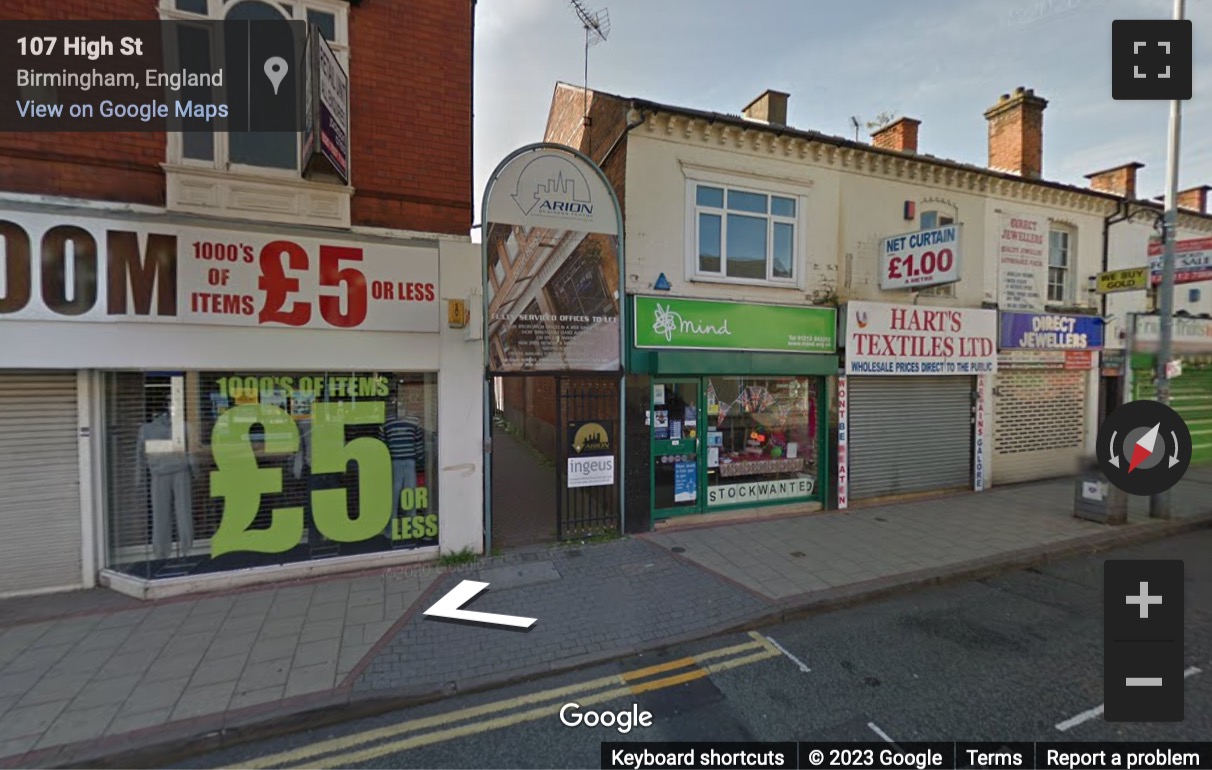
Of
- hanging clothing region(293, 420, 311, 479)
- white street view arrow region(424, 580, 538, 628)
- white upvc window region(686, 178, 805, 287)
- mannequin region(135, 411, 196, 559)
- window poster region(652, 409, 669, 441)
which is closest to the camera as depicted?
white street view arrow region(424, 580, 538, 628)

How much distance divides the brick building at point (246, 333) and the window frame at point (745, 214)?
3379 millimetres

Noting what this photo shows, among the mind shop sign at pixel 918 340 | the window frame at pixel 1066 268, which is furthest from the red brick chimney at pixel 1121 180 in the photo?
the mind shop sign at pixel 918 340

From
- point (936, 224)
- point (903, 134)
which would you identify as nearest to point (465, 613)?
point (936, 224)

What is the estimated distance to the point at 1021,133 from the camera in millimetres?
10516

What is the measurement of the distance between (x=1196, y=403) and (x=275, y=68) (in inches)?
840

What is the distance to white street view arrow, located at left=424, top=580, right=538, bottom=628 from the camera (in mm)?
4590

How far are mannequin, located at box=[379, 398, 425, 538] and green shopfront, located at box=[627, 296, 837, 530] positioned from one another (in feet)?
9.66

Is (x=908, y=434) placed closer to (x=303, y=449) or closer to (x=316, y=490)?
(x=316, y=490)

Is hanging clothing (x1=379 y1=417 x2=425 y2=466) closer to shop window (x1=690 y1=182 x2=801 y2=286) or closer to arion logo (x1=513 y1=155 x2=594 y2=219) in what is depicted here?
arion logo (x1=513 y1=155 x2=594 y2=219)

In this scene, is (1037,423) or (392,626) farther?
(1037,423)

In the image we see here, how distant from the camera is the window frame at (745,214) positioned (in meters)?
7.54

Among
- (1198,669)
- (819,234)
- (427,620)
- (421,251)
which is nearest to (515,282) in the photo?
(421,251)

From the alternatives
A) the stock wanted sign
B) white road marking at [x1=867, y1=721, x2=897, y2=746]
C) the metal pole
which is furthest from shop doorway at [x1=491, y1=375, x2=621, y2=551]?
the metal pole

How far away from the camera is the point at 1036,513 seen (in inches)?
318
